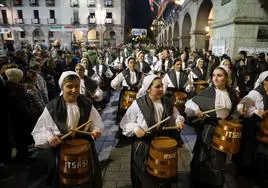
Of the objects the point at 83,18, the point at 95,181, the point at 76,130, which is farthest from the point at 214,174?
the point at 83,18

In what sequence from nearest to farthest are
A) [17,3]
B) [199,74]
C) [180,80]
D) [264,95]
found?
[264,95], [180,80], [199,74], [17,3]

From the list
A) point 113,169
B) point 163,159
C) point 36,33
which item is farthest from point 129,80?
point 36,33

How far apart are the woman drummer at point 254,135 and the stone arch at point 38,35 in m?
47.0

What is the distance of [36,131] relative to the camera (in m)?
2.62

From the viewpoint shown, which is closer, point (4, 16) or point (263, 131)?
point (263, 131)

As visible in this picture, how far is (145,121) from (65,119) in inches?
38.5

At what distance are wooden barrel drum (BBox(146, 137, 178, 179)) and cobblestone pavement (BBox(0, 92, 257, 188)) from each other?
807mm

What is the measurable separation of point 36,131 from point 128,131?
1.10 metres

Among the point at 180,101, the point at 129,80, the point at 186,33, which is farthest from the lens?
the point at 186,33

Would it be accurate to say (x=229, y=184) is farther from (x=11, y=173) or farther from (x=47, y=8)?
(x=47, y=8)

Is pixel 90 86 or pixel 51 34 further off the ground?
pixel 51 34

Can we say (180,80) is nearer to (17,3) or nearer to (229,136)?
(229,136)

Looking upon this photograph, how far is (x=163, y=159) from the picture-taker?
244cm

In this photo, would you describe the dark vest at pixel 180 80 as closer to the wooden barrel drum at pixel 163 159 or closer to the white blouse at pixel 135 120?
the white blouse at pixel 135 120
